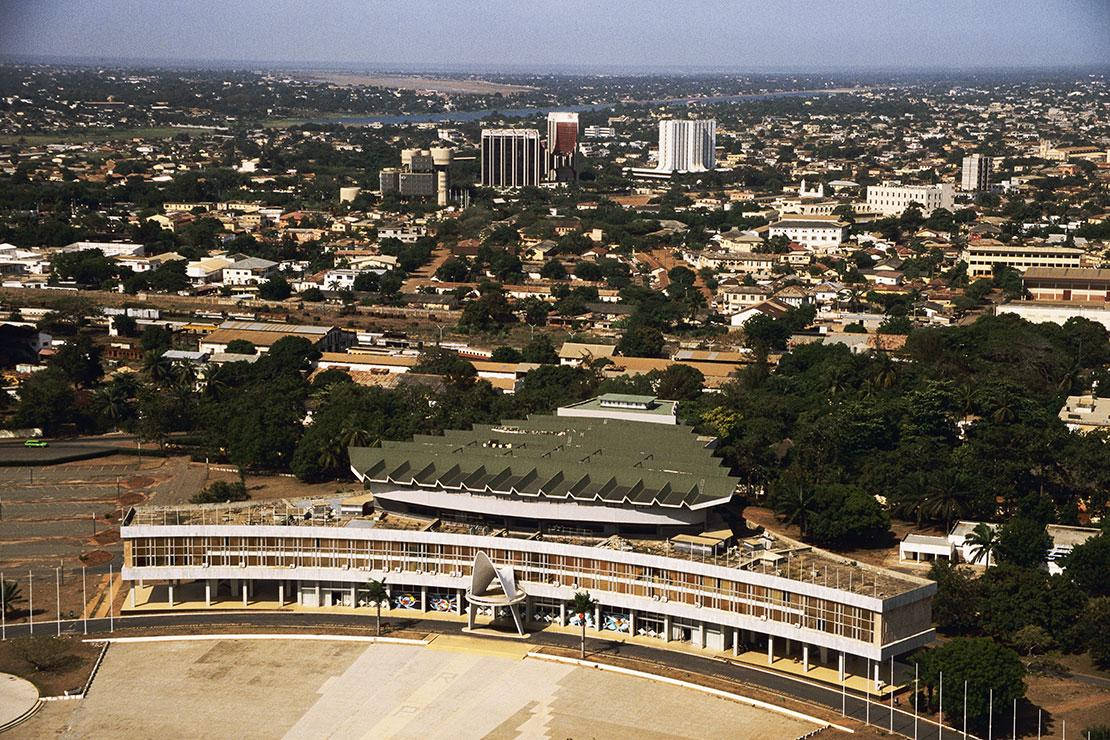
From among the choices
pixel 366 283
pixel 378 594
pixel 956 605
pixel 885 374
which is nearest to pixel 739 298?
pixel 366 283

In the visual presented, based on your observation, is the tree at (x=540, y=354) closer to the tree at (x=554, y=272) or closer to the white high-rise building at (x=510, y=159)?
the tree at (x=554, y=272)

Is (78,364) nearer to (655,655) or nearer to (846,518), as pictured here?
(846,518)

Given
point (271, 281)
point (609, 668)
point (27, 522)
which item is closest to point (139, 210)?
point (271, 281)

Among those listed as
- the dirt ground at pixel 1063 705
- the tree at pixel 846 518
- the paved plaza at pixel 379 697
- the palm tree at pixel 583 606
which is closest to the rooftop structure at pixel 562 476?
the palm tree at pixel 583 606

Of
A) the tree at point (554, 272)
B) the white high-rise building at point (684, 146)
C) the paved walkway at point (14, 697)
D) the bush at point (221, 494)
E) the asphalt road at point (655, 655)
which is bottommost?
the paved walkway at point (14, 697)

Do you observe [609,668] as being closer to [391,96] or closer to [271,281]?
[271,281]
